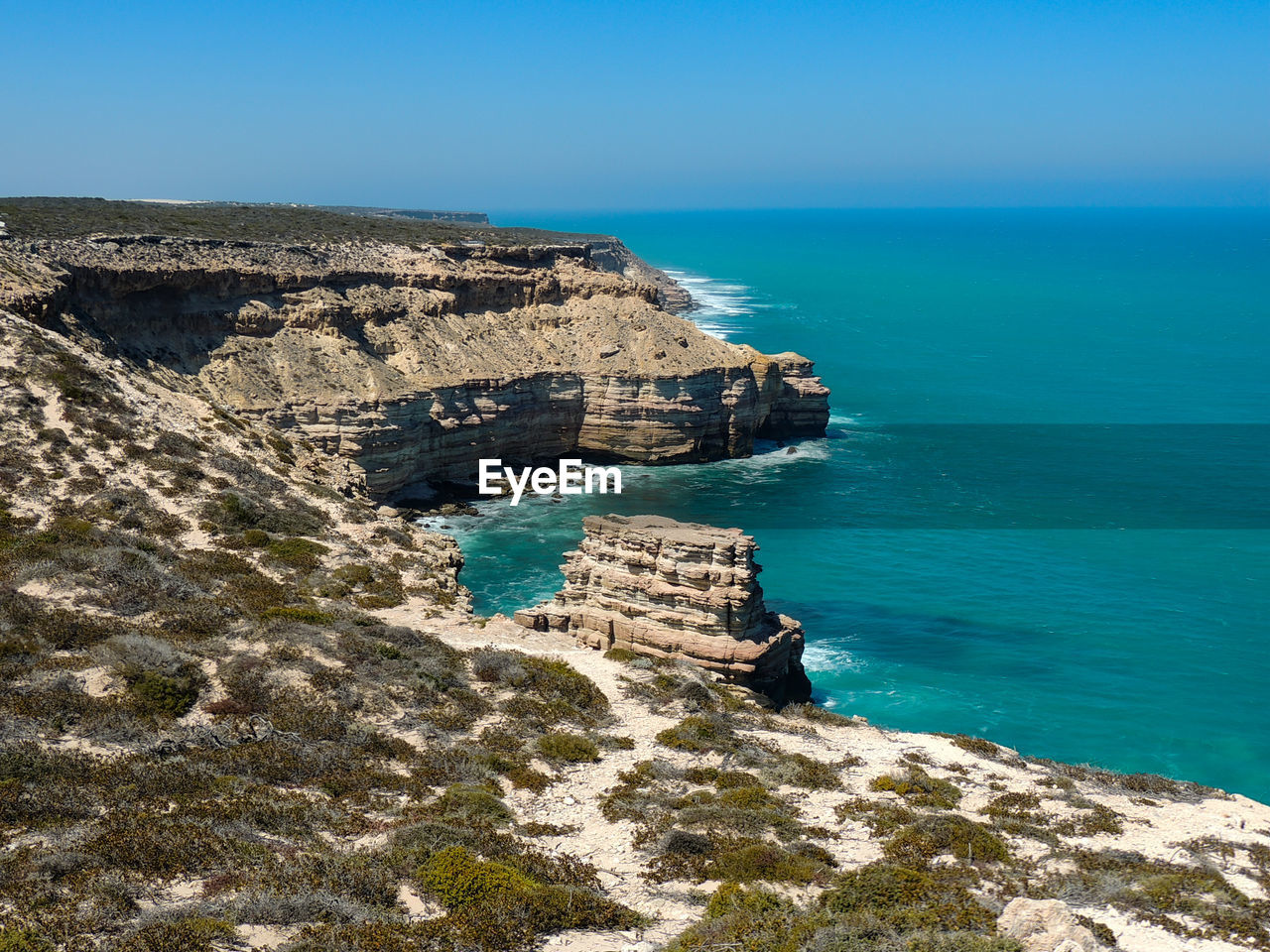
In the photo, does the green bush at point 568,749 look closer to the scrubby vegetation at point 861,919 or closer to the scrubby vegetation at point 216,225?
the scrubby vegetation at point 861,919

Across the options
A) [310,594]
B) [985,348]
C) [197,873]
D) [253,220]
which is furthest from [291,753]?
[985,348]

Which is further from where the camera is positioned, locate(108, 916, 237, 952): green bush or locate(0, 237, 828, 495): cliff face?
locate(0, 237, 828, 495): cliff face

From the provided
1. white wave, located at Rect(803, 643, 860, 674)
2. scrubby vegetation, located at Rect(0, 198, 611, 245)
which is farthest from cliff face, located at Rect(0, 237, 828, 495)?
white wave, located at Rect(803, 643, 860, 674)

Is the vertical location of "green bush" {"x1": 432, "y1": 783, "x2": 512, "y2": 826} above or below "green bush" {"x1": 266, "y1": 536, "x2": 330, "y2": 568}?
below

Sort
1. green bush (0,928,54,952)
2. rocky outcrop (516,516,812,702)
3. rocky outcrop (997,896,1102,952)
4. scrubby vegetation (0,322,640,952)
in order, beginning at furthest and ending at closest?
A: rocky outcrop (516,516,812,702) → scrubby vegetation (0,322,640,952) → rocky outcrop (997,896,1102,952) → green bush (0,928,54,952)

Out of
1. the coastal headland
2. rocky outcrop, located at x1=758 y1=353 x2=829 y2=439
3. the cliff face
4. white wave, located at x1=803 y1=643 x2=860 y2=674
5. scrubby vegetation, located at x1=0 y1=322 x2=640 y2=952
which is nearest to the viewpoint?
scrubby vegetation, located at x1=0 y1=322 x2=640 y2=952

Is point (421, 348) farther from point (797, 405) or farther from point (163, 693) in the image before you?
point (163, 693)

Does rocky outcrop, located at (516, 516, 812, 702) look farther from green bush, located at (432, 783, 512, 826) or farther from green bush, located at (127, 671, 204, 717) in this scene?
green bush, located at (127, 671, 204, 717)

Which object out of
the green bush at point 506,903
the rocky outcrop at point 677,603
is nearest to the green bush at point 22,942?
the green bush at point 506,903
